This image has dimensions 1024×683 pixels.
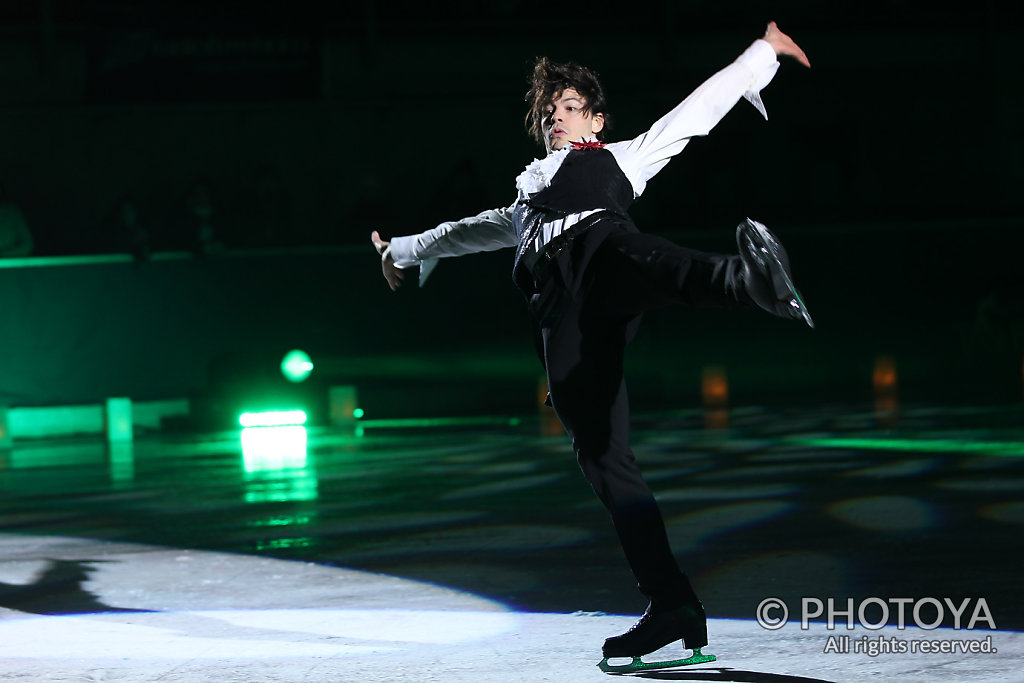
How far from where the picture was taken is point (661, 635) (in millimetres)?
3570

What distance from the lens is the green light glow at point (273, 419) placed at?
13961 millimetres

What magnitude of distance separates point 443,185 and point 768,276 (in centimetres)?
1418

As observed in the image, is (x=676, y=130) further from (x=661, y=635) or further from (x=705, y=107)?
(x=661, y=635)

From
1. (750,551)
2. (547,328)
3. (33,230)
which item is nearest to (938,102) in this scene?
(33,230)

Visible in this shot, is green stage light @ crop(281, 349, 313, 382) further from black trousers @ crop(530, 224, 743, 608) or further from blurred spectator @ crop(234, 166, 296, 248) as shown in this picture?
black trousers @ crop(530, 224, 743, 608)

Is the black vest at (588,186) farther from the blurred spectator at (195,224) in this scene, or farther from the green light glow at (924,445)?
the blurred spectator at (195,224)

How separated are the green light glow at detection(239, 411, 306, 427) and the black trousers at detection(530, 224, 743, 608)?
10.6m

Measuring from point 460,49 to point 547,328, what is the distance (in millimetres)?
15201

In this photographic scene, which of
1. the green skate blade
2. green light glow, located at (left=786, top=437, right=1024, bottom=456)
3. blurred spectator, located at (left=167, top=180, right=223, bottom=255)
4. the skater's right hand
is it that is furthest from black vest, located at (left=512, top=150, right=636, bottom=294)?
blurred spectator, located at (left=167, top=180, right=223, bottom=255)

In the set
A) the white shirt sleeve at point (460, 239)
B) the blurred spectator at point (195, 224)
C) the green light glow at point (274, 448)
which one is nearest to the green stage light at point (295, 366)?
the green light glow at point (274, 448)

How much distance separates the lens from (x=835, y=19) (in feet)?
62.6

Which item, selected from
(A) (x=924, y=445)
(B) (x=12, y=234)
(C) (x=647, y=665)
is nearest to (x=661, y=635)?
(C) (x=647, y=665)

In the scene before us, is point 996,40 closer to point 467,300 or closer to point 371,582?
point 467,300

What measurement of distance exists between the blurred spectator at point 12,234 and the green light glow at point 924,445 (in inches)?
343
